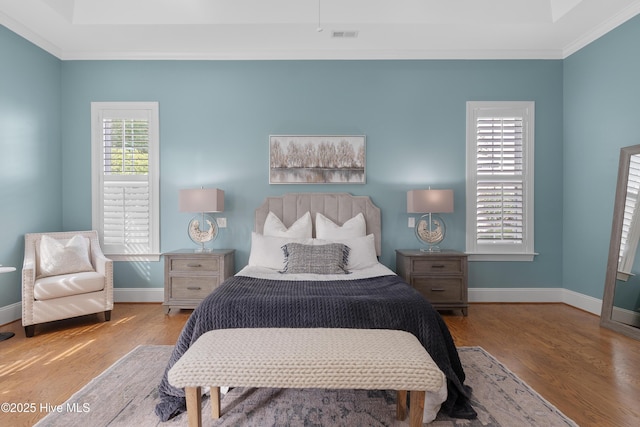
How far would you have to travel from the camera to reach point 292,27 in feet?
12.5

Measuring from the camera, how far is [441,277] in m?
3.93

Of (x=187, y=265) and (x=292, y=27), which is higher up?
(x=292, y=27)

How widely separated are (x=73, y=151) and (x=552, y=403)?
17.2ft

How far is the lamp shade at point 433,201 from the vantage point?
403 cm

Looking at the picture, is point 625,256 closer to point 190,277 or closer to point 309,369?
point 309,369

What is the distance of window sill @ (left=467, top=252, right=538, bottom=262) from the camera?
441cm

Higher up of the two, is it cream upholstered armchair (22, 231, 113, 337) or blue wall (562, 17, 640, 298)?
blue wall (562, 17, 640, 298)

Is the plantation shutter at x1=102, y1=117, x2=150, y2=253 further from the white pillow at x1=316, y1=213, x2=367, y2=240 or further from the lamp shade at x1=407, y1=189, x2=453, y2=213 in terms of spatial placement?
the lamp shade at x1=407, y1=189, x2=453, y2=213

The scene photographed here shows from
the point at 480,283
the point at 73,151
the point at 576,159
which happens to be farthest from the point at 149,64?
the point at 576,159

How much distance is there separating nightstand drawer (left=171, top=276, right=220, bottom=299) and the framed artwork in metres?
1.35

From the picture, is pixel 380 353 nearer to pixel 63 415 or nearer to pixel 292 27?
pixel 63 415

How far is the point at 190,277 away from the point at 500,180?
3739 millimetres

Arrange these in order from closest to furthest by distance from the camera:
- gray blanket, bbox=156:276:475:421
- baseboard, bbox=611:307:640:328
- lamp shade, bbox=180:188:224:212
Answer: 1. gray blanket, bbox=156:276:475:421
2. baseboard, bbox=611:307:640:328
3. lamp shade, bbox=180:188:224:212

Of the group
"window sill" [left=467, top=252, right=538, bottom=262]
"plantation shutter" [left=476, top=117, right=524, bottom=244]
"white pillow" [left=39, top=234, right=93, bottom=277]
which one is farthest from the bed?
"white pillow" [left=39, top=234, right=93, bottom=277]
